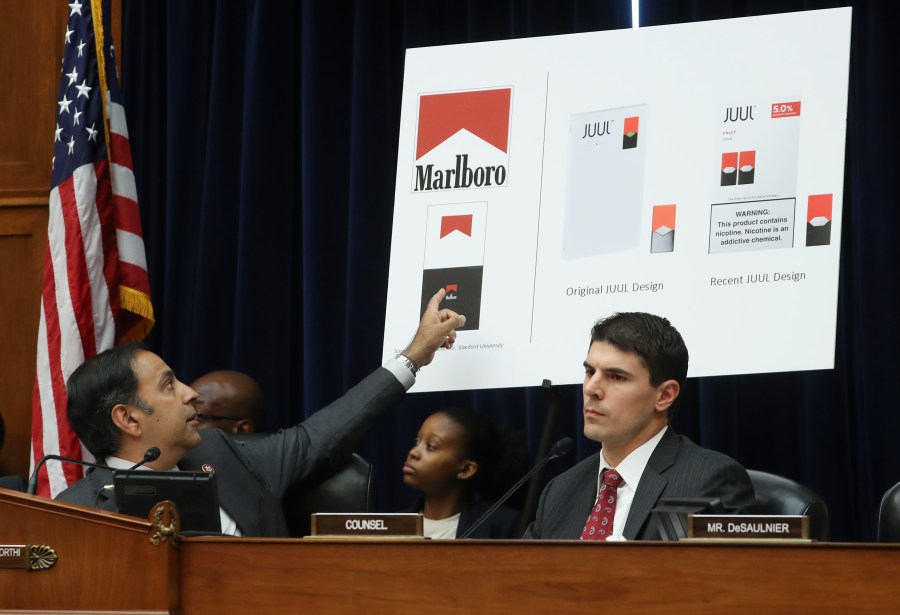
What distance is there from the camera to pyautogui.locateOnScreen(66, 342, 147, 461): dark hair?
144 inches

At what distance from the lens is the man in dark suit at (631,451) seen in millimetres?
3113

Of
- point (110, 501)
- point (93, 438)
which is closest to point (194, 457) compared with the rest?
point (93, 438)

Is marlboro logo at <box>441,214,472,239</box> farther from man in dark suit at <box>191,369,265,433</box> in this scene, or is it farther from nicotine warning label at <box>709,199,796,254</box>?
man in dark suit at <box>191,369,265,433</box>

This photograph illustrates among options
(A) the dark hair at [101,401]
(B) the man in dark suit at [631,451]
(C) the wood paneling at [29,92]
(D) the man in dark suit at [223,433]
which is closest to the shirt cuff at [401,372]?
(D) the man in dark suit at [223,433]

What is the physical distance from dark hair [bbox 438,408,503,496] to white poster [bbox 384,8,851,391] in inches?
16.0

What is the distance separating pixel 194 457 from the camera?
3758 millimetres

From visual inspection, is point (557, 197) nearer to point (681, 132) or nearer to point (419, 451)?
point (681, 132)

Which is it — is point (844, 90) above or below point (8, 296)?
above

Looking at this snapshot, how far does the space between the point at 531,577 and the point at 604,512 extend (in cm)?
96

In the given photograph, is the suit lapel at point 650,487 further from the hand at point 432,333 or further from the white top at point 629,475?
the hand at point 432,333

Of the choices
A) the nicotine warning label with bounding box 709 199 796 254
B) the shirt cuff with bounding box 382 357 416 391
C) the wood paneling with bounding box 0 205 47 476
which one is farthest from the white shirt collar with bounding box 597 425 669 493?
the wood paneling with bounding box 0 205 47 476

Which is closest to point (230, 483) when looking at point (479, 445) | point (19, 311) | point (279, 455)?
point (279, 455)

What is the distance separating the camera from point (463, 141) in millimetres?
4016

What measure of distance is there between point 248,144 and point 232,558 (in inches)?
119
